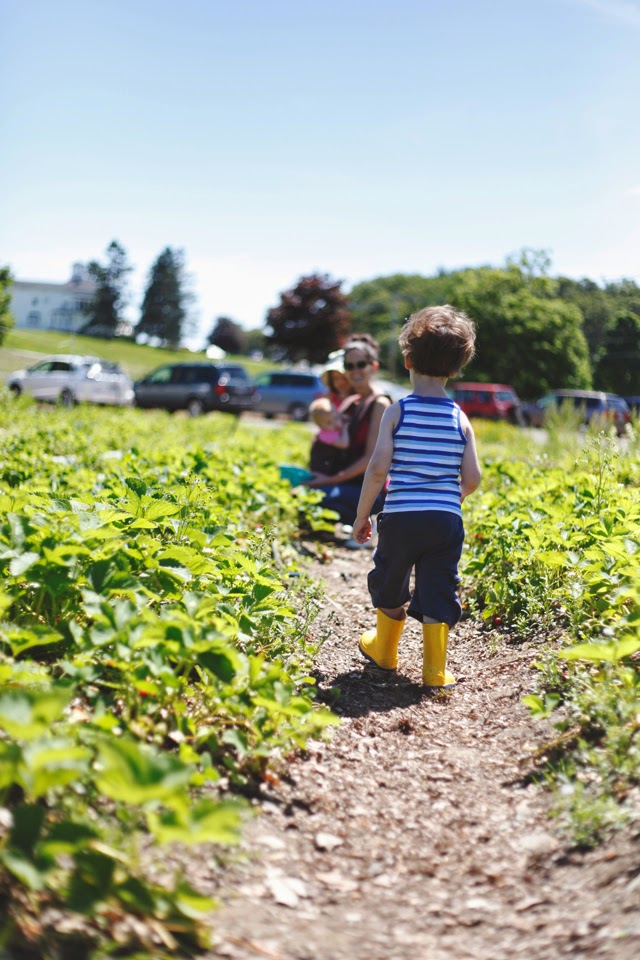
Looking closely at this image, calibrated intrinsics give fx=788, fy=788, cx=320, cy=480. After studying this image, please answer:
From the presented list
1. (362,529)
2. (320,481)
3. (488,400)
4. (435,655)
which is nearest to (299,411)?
(488,400)

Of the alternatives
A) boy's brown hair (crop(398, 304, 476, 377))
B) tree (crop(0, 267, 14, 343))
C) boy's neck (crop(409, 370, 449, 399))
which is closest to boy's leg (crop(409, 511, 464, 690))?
boy's neck (crop(409, 370, 449, 399))

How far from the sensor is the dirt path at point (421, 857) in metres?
1.89

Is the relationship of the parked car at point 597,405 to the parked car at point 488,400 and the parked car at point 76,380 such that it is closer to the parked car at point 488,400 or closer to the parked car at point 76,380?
the parked car at point 488,400

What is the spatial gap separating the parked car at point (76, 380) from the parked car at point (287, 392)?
15.6 ft

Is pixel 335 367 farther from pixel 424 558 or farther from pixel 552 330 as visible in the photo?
pixel 552 330

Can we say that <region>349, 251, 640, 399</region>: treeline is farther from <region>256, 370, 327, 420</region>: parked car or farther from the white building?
the white building

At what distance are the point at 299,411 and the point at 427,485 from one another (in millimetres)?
23870

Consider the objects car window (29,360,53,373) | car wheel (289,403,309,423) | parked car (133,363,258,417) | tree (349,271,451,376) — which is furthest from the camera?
tree (349,271,451,376)

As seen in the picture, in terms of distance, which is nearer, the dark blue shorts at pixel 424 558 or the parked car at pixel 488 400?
the dark blue shorts at pixel 424 558

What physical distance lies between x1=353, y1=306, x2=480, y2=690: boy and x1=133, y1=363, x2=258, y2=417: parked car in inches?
829

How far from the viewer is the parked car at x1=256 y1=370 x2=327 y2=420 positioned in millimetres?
27125

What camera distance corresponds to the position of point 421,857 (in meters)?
2.34

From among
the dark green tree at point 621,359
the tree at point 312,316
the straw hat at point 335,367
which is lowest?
the straw hat at point 335,367

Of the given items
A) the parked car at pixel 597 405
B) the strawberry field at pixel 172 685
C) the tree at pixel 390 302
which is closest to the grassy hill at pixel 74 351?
the tree at pixel 390 302
